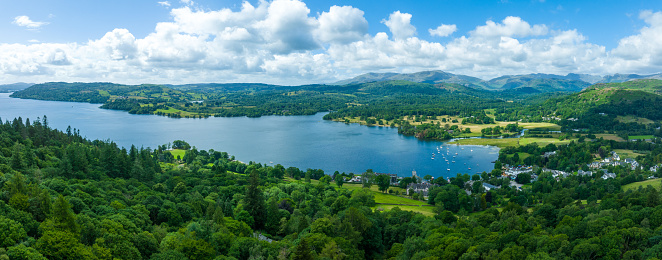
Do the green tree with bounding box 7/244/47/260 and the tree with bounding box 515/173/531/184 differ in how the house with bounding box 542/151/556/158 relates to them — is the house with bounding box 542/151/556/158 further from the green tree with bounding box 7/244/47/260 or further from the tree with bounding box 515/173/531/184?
the green tree with bounding box 7/244/47/260

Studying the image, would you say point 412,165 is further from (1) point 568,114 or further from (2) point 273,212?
(1) point 568,114

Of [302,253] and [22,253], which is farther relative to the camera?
[302,253]

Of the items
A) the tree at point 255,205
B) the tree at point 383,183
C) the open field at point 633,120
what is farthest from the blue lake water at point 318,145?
the open field at point 633,120

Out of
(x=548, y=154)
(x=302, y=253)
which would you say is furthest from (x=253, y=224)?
(x=548, y=154)

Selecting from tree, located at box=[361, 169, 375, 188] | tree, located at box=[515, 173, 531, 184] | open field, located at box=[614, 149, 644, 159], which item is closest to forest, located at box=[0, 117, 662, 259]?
tree, located at box=[361, 169, 375, 188]

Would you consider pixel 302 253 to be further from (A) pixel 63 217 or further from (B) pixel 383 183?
(B) pixel 383 183
